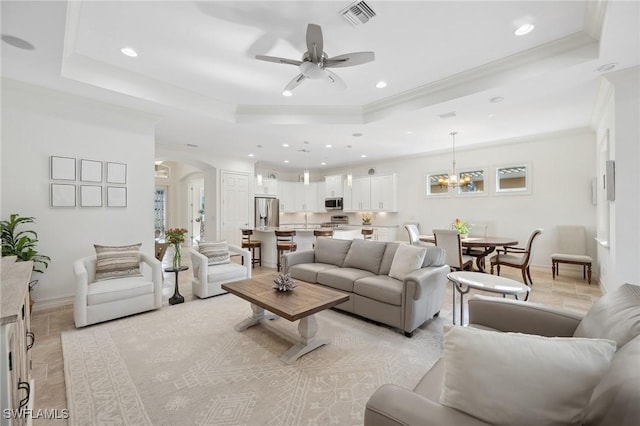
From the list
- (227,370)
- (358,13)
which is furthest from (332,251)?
(358,13)

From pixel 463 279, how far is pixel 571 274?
4465mm

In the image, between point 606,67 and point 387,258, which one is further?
point 387,258

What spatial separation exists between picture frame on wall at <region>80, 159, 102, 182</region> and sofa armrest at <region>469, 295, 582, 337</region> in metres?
4.97

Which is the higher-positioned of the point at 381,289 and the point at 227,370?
the point at 381,289

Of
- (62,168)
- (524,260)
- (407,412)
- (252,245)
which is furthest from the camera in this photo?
(252,245)

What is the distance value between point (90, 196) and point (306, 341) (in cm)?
379

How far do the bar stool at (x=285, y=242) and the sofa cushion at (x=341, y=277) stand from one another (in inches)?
82.1

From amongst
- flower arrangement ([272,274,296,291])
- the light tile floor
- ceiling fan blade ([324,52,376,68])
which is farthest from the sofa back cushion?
ceiling fan blade ([324,52,376,68])

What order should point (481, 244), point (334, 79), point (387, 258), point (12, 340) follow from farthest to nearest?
point (481, 244), point (387, 258), point (334, 79), point (12, 340)

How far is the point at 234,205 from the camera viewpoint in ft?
25.2

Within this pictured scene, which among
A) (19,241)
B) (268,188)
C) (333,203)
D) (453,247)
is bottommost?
(453,247)

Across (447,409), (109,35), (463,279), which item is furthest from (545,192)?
(109,35)

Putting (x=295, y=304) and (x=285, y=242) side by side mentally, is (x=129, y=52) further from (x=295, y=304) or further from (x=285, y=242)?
(x=285, y=242)

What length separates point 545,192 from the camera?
584 centimetres
